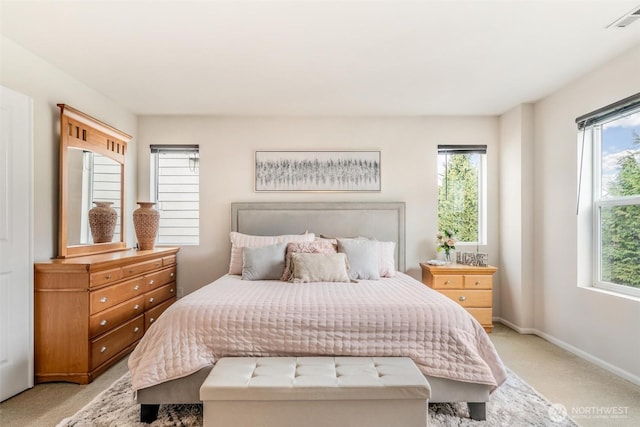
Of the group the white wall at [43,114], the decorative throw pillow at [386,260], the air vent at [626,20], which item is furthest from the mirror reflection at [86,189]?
the air vent at [626,20]

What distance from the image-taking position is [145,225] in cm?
395

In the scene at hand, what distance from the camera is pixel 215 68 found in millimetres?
3064

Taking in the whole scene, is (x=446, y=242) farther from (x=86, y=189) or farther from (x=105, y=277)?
(x=86, y=189)

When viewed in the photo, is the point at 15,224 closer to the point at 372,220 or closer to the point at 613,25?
the point at 372,220

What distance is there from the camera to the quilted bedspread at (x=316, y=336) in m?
2.17

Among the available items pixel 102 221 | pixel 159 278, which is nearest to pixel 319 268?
pixel 159 278

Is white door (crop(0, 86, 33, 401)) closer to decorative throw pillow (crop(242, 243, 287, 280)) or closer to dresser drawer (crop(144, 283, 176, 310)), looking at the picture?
dresser drawer (crop(144, 283, 176, 310))

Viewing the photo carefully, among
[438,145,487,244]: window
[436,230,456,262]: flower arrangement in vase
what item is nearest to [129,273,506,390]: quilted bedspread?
[436,230,456,262]: flower arrangement in vase

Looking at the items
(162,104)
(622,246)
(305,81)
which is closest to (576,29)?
(622,246)

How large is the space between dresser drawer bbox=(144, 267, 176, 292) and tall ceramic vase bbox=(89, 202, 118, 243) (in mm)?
565

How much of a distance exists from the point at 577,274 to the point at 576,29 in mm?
2105

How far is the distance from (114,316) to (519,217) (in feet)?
13.6

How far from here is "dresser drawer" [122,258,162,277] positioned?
322 cm

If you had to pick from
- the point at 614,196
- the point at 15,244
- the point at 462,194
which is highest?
the point at 462,194
